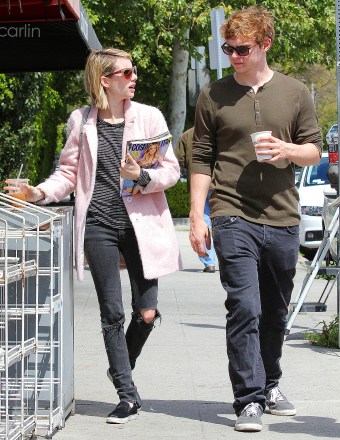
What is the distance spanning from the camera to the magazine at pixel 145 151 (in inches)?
229

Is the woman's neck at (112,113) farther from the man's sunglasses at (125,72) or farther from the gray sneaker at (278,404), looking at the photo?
the gray sneaker at (278,404)

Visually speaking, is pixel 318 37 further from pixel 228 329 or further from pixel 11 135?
pixel 228 329

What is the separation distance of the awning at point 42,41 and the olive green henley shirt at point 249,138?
10.9 ft

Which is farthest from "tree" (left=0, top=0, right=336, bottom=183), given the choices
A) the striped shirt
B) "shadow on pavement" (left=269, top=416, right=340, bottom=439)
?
"shadow on pavement" (left=269, top=416, right=340, bottom=439)

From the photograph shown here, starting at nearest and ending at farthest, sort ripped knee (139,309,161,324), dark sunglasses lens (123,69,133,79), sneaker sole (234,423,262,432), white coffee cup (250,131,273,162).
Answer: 1. white coffee cup (250,131,273,162)
2. sneaker sole (234,423,262,432)
3. ripped knee (139,309,161,324)
4. dark sunglasses lens (123,69,133,79)

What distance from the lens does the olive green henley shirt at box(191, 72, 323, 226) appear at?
5.78 meters

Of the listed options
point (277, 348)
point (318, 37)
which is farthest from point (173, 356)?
point (318, 37)

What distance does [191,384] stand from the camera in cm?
702

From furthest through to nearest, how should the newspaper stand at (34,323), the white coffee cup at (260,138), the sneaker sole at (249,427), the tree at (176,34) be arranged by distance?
1. the tree at (176,34)
2. the sneaker sole at (249,427)
3. the white coffee cup at (260,138)
4. the newspaper stand at (34,323)

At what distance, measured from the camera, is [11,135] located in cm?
1714

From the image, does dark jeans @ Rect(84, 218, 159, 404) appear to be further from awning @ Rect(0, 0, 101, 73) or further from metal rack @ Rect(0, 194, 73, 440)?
awning @ Rect(0, 0, 101, 73)

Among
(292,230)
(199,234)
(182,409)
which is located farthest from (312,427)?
(199,234)

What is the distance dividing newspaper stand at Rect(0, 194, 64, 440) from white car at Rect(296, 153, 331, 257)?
37.0ft

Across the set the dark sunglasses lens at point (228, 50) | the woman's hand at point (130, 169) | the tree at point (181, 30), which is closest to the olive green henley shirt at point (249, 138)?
the dark sunglasses lens at point (228, 50)
